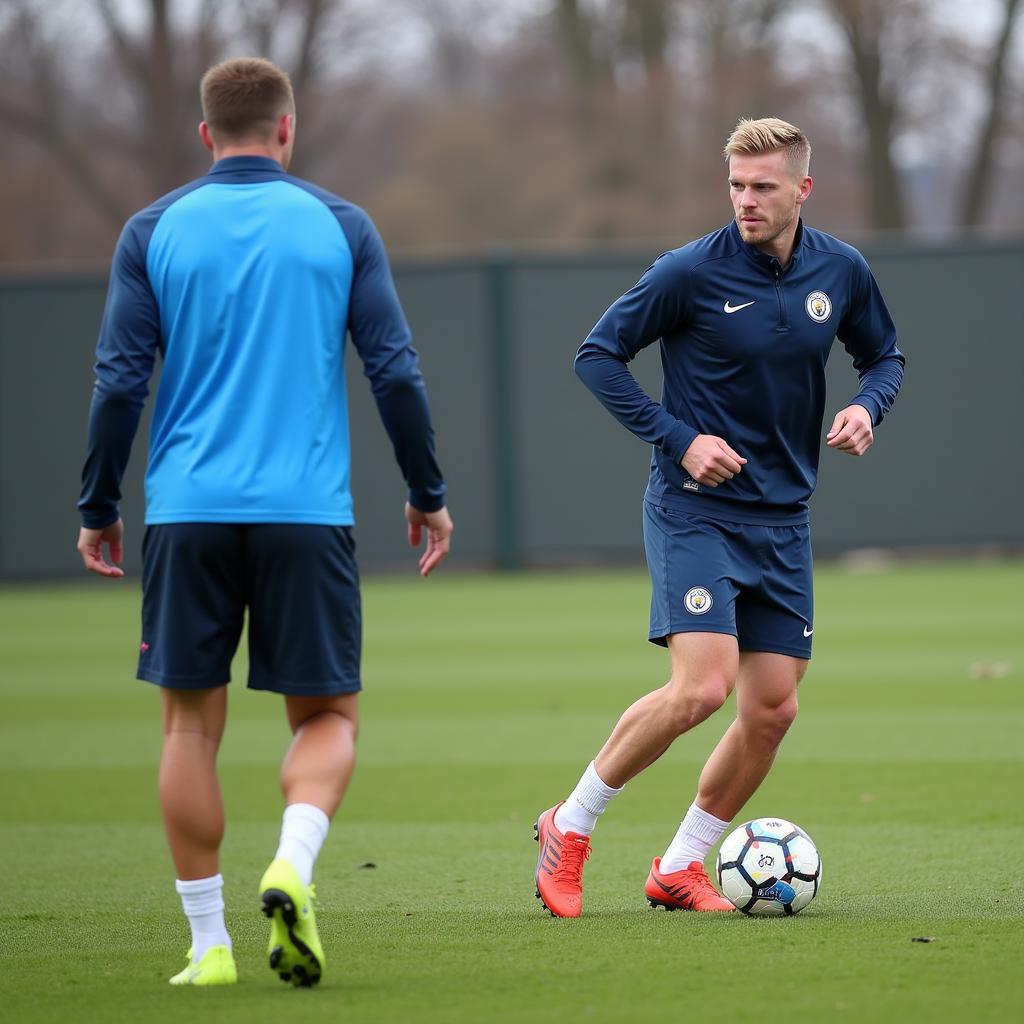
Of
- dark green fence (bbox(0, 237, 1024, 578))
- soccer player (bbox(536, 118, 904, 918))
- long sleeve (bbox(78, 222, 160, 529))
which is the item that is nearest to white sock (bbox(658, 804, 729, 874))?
soccer player (bbox(536, 118, 904, 918))

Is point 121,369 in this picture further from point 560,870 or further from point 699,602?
point 560,870

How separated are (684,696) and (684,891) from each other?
0.64 m

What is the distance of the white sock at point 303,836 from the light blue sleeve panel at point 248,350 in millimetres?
684

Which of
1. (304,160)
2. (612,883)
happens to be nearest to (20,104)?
(304,160)

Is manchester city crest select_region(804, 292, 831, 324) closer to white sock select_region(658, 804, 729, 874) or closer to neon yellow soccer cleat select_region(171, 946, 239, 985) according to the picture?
A: white sock select_region(658, 804, 729, 874)

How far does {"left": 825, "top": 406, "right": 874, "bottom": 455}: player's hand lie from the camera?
504 cm

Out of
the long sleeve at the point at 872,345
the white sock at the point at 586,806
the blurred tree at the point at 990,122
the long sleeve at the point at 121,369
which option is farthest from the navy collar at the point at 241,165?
the blurred tree at the point at 990,122

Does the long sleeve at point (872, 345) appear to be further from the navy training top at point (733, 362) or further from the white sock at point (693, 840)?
the white sock at point (693, 840)

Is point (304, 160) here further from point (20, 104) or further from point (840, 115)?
point (840, 115)

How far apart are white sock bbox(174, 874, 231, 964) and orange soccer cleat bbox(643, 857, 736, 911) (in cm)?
150

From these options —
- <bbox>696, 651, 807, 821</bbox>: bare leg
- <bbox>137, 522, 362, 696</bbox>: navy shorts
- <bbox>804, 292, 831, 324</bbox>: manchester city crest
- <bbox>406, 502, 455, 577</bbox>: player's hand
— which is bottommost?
<bbox>696, 651, 807, 821</bbox>: bare leg

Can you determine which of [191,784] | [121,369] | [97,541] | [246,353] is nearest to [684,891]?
[191,784]

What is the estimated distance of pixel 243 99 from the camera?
14.1ft

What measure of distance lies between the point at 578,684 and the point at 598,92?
74.5ft
